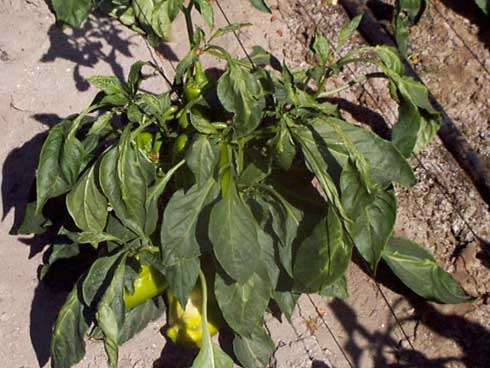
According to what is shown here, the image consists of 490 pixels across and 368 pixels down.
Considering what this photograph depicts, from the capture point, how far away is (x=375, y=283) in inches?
86.2

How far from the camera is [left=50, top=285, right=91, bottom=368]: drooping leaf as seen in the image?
1.91 meters

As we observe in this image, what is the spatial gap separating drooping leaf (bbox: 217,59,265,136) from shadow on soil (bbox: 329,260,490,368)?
27.9 inches

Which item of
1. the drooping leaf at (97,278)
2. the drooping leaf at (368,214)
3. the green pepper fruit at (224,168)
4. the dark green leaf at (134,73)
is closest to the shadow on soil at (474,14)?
the drooping leaf at (368,214)

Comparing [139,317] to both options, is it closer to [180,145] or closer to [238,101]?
[180,145]

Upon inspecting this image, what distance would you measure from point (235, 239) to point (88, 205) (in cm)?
43

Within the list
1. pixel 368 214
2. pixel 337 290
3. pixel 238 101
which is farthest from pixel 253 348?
pixel 238 101

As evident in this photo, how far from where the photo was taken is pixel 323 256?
1668 millimetres

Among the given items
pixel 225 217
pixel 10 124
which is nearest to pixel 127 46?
pixel 10 124

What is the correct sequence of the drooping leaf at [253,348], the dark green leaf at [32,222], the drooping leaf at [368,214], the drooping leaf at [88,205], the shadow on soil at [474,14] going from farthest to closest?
1. the shadow on soil at [474,14]
2. the dark green leaf at [32,222]
3. the drooping leaf at [253,348]
4. the drooping leaf at [88,205]
5. the drooping leaf at [368,214]

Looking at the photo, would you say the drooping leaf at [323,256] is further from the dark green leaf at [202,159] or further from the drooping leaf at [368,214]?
the dark green leaf at [202,159]

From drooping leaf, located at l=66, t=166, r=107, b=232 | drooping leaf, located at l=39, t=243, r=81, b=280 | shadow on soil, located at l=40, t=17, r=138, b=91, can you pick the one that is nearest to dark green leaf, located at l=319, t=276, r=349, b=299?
drooping leaf, located at l=66, t=166, r=107, b=232

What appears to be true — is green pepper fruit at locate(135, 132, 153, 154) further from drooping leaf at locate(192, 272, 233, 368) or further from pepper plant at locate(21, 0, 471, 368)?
drooping leaf at locate(192, 272, 233, 368)

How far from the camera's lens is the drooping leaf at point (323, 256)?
1.65 m

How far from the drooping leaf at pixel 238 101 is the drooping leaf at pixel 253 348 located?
58 centimetres
